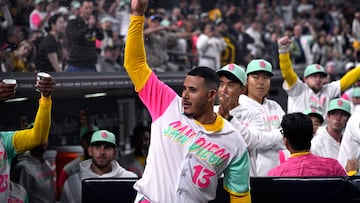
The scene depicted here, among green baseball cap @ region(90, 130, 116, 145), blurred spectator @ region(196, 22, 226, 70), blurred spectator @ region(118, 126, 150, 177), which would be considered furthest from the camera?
blurred spectator @ region(196, 22, 226, 70)

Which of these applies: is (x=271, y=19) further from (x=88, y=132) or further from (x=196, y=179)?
(x=196, y=179)

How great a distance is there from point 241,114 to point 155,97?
2.01 meters

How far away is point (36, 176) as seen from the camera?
8.59 m

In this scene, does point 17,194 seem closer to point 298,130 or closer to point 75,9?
point 298,130

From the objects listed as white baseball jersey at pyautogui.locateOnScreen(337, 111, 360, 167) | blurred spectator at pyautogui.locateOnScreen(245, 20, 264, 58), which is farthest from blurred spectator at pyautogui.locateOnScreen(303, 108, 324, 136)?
blurred spectator at pyautogui.locateOnScreen(245, 20, 264, 58)

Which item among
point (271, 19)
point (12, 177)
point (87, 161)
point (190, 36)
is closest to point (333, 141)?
point (87, 161)

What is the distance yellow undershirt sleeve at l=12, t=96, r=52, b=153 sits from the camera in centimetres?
643

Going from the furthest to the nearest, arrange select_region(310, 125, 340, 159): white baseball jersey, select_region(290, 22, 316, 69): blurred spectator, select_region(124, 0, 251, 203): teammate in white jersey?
select_region(290, 22, 316, 69): blurred spectator < select_region(310, 125, 340, 159): white baseball jersey < select_region(124, 0, 251, 203): teammate in white jersey

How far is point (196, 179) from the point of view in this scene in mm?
5266

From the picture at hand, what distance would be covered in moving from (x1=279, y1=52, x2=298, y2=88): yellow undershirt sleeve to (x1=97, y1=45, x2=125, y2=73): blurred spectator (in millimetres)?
2434

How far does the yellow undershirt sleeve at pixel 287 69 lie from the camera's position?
30.0ft

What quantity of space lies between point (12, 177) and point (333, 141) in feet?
10.4

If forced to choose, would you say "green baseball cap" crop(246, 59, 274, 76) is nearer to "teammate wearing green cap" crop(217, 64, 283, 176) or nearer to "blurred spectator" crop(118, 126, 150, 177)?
"teammate wearing green cap" crop(217, 64, 283, 176)

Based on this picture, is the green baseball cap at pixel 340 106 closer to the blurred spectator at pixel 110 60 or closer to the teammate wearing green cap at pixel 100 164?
the teammate wearing green cap at pixel 100 164
